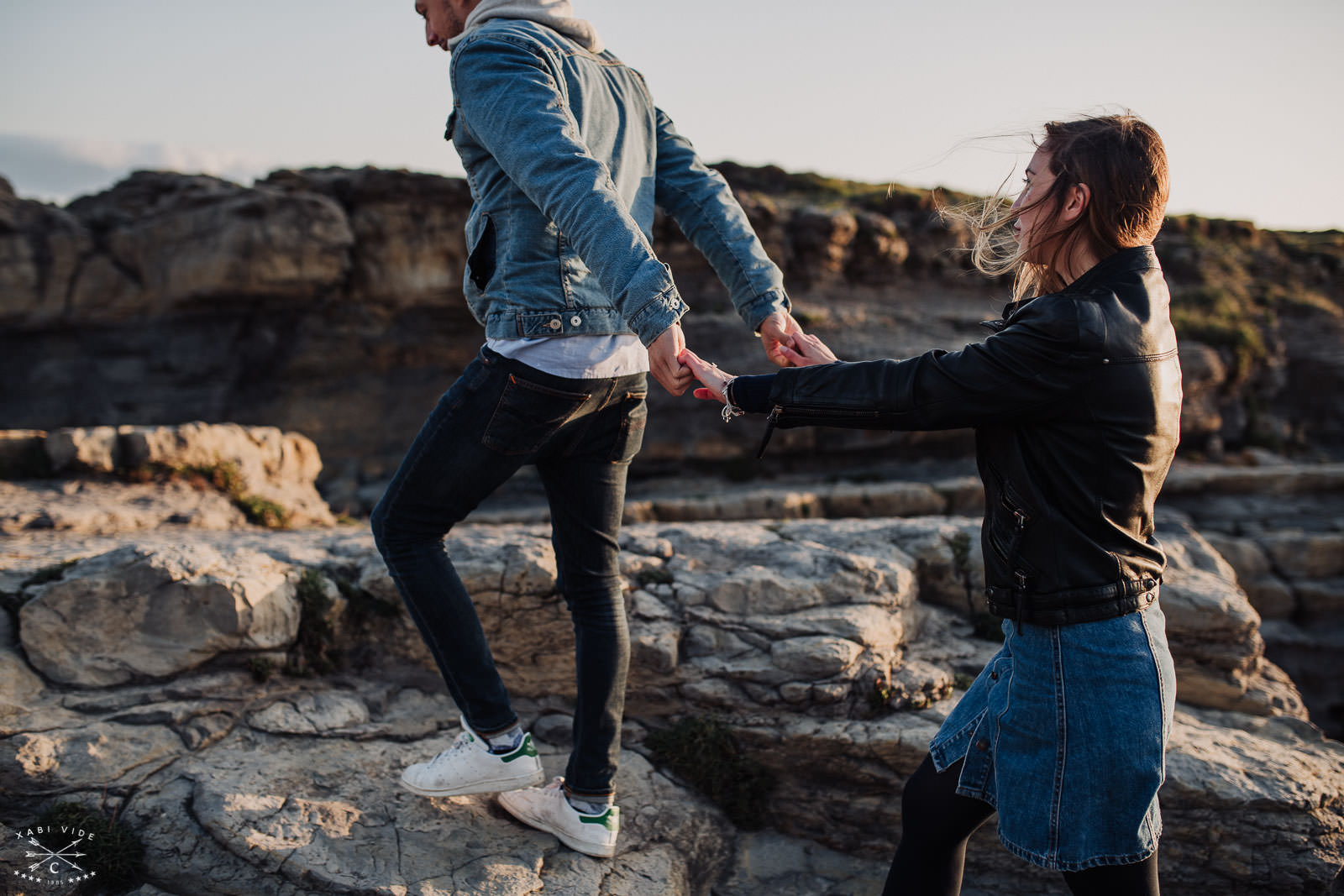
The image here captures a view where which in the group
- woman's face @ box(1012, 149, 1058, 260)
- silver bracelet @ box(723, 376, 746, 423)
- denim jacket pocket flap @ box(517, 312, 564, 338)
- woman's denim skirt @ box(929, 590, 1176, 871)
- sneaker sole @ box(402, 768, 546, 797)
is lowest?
sneaker sole @ box(402, 768, 546, 797)

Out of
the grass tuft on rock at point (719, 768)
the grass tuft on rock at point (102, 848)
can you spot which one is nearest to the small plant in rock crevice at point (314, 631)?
the grass tuft on rock at point (102, 848)

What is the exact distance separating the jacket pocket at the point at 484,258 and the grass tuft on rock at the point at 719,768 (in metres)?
1.74

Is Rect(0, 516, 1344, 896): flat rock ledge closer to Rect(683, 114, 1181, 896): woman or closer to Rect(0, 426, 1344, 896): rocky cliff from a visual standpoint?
Rect(0, 426, 1344, 896): rocky cliff

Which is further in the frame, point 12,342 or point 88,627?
point 12,342

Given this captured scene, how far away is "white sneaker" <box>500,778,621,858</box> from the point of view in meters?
2.24

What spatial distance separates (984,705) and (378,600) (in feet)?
7.71

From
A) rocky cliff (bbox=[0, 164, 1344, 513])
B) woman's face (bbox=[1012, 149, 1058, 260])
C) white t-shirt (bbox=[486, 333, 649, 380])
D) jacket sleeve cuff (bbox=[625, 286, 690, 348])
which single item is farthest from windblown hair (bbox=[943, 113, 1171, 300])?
rocky cliff (bbox=[0, 164, 1344, 513])

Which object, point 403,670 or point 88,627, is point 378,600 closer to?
point 403,670

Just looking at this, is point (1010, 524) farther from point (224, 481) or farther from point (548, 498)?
point (224, 481)

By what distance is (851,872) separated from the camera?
2658mm

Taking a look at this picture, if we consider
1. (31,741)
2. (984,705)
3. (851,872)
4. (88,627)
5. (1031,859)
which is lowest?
(851,872)

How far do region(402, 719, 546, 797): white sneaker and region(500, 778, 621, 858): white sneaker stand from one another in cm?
10

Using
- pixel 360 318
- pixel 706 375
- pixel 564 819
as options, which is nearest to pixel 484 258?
pixel 706 375

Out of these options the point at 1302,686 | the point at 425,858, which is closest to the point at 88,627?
the point at 425,858
